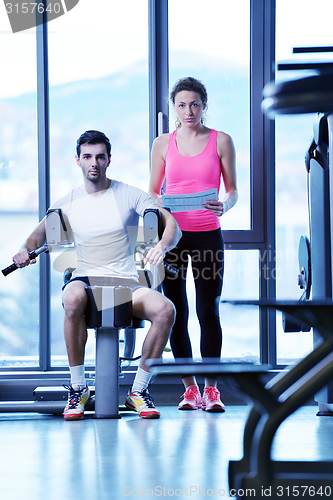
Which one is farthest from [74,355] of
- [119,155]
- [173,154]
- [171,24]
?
[171,24]

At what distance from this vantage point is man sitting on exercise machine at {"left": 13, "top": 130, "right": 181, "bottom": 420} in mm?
2232

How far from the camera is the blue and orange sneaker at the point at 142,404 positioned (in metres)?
2.26

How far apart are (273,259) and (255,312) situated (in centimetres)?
33

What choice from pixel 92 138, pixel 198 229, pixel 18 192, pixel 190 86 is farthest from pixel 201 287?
pixel 18 192

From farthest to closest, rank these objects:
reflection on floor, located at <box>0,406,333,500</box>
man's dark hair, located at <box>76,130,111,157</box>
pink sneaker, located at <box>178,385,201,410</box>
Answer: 1. pink sneaker, located at <box>178,385,201,410</box>
2. man's dark hair, located at <box>76,130,111,157</box>
3. reflection on floor, located at <box>0,406,333,500</box>

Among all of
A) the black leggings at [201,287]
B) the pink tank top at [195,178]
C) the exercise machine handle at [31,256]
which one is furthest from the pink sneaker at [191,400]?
the exercise machine handle at [31,256]

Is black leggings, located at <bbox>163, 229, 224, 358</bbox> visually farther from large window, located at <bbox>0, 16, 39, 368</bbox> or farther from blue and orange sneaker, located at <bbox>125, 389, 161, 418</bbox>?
large window, located at <bbox>0, 16, 39, 368</bbox>

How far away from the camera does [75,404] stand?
223 cm

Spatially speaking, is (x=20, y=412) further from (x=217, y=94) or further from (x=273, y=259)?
(x=217, y=94)

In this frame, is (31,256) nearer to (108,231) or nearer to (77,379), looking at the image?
(108,231)

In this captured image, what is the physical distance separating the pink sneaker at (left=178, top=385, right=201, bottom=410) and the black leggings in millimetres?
164

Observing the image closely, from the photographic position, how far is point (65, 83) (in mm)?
3035

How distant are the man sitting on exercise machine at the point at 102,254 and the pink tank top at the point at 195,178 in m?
0.25

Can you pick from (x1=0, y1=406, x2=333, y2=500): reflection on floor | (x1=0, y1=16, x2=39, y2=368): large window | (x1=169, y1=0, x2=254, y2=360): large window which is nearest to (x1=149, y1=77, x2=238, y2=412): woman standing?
(x1=0, y1=406, x2=333, y2=500): reflection on floor
